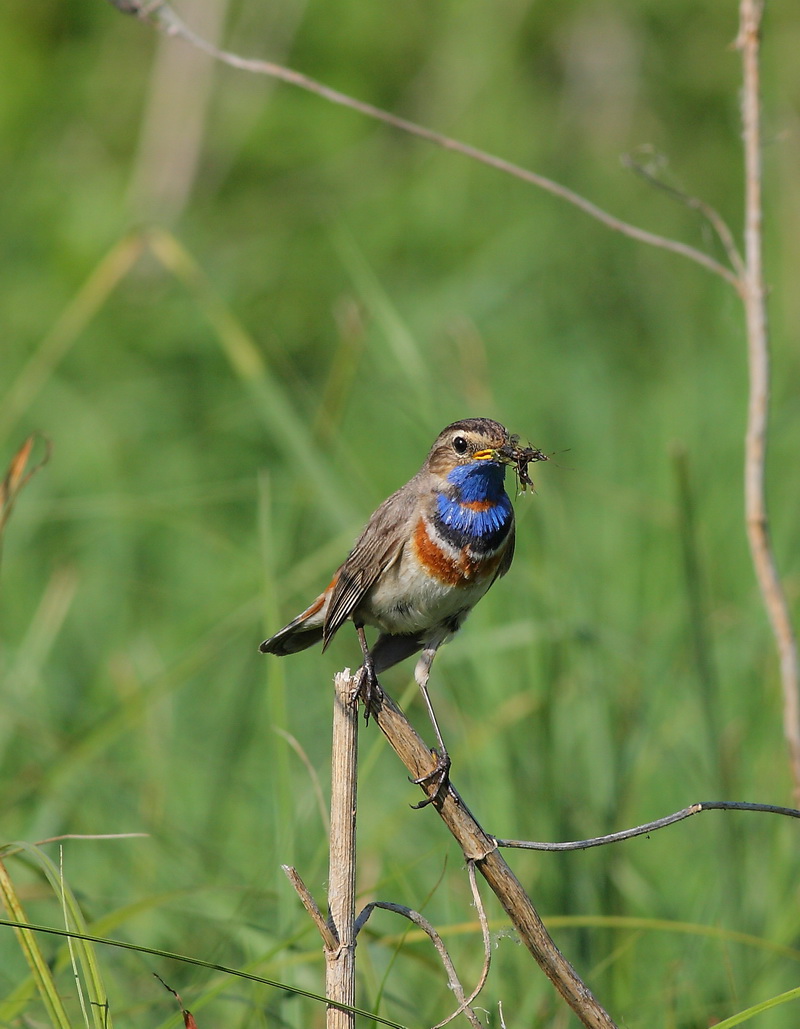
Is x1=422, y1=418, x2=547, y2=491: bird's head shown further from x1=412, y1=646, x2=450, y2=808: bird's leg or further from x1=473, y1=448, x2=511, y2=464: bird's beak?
x1=412, y1=646, x2=450, y2=808: bird's leg

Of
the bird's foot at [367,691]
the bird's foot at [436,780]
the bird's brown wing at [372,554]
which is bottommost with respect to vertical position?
the bird's foot at [436,780]

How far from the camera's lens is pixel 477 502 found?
3.26 meters

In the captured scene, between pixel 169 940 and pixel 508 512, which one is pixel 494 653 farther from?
pixel 169 940

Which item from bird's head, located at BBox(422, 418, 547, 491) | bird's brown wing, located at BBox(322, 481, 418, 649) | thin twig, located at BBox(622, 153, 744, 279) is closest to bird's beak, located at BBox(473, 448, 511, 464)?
bird's head, located at BBox(422, 418, 547, 491)

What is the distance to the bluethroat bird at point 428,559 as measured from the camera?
10.4 feet

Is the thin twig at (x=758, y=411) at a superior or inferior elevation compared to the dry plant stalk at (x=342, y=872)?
superior

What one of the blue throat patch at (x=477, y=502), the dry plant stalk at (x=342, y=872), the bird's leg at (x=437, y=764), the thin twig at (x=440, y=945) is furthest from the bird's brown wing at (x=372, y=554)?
the thin twig at (x=440, y=945)

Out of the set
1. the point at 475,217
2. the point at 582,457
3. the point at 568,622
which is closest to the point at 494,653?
the point at 568,622

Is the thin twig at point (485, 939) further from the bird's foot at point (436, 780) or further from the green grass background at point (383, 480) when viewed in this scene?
Answer: the green grass background at point (383, 480)

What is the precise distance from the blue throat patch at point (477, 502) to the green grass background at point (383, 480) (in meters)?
0.47

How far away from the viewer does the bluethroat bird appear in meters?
3.17

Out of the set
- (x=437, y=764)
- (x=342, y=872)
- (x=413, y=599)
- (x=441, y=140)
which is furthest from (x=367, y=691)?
(x=441, y=140)

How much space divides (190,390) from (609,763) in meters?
5.18

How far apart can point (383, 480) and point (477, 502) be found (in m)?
3.17
